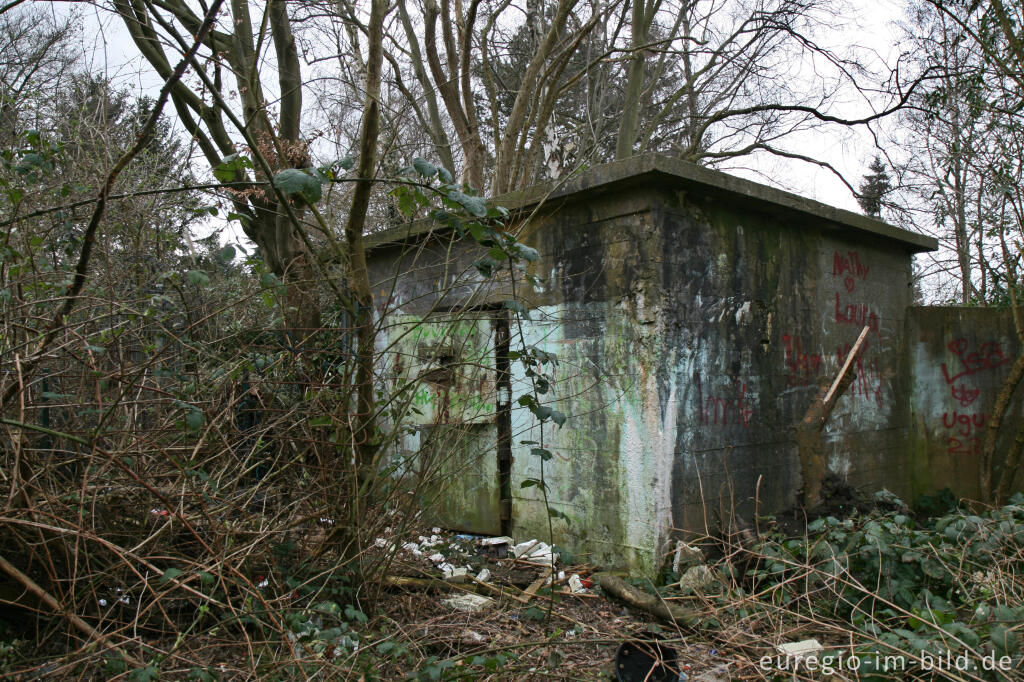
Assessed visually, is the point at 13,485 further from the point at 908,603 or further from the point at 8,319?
the point at 908,603

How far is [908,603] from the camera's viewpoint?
346 centimetres

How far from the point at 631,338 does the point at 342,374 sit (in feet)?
6.63

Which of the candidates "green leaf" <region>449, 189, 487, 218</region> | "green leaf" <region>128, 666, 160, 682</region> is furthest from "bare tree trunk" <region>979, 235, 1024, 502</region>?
"green leaf" <region>128, 666, 160, 682</region>

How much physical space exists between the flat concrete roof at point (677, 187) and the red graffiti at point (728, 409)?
1.31 m

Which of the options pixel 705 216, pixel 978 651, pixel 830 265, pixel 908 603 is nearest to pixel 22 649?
pixel 978 651

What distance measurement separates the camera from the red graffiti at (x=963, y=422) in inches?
245

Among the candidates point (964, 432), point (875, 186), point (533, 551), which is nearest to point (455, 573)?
point (533, 551)

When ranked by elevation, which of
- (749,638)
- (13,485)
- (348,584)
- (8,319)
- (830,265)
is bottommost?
(749,638)

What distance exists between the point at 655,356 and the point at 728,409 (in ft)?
2.49

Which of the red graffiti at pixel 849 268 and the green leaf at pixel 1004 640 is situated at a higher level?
the red graffiti at pixel 849 268

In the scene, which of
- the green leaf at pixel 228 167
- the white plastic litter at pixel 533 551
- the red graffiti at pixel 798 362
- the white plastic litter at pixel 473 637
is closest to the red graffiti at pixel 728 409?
the red graffiti at pixel 798 362

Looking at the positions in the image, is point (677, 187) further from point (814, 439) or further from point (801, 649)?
point (801, 649)

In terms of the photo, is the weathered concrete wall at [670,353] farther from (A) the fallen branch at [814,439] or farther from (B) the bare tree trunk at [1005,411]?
(B) the bare tree trunk at [1005,411]

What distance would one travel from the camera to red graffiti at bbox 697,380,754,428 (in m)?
4.63
